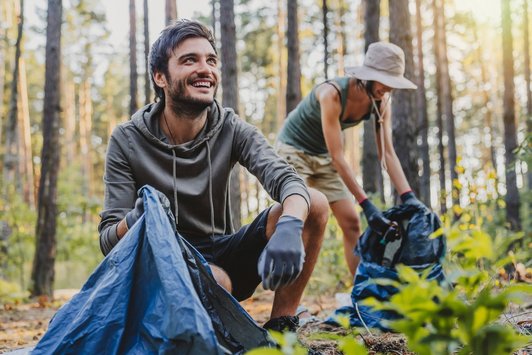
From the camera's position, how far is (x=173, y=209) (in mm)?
2736

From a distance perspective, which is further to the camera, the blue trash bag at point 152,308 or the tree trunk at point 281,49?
the tree trunk at point 281,49

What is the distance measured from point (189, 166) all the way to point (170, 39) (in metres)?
0.65

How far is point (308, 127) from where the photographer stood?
13.5 feet

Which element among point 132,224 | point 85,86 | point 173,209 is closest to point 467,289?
point 132,224

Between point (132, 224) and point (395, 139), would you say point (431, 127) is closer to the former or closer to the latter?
point (395, 139)

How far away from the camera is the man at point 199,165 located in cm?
262

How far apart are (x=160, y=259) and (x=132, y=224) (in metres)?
0.37

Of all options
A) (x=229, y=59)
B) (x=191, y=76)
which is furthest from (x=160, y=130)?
(x=229, y=59)

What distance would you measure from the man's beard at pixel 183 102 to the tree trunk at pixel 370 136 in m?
6.12

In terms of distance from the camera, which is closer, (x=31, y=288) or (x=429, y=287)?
(x=429, y=287)

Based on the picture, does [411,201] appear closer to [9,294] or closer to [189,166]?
[189,166]

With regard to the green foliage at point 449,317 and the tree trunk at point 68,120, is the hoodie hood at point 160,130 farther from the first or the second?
the tree trunk at point 68,120

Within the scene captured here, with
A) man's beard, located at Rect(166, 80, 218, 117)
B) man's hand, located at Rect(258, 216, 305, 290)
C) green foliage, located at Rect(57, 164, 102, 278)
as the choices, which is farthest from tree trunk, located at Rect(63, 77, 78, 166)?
man's hand, located at Rect(258, 216, 305, 290)

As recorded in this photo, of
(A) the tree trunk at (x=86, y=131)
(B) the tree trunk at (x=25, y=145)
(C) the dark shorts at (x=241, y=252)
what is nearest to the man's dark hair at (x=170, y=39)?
(C) the dark shorts at (x=241, y=252)
